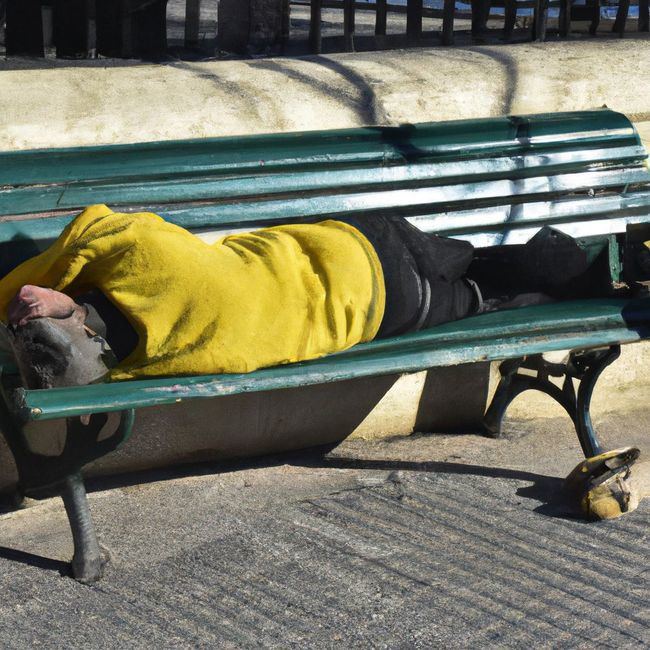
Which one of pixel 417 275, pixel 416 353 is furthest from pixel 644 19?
pixel 416 353

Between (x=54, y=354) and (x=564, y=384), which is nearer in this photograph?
(x=54, y=354)

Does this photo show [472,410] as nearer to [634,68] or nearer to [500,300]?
[500,300]

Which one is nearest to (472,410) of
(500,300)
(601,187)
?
(500,300)

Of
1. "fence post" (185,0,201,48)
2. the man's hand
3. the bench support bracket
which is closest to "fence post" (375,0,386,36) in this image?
"fence post" (185,0,201,48)

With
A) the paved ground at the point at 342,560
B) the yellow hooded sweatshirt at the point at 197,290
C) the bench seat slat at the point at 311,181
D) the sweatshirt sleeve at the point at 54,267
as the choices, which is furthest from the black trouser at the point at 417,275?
the sweatshirt sleeve at the point at 54,267

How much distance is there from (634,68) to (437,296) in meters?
1.36

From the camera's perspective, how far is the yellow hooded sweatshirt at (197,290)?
2771 mm

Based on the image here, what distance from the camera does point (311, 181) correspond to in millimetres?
3453

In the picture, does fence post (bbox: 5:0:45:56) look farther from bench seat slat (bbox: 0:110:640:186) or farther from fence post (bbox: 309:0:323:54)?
bench seat slat (bbox: 0:110:640:186)

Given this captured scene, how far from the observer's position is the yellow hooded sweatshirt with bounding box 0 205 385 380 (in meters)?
2.77

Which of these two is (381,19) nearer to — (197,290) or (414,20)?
(414,20)

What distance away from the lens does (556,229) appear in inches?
142

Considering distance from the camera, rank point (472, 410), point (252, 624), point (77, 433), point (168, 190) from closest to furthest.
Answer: point (252, 624)
point (77, 433)
point (168, 190)
point (472, 410)

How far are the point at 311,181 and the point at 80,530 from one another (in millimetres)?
1206
